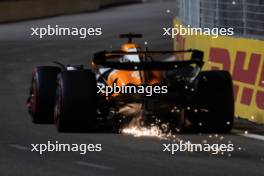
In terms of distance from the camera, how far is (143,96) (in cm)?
1488

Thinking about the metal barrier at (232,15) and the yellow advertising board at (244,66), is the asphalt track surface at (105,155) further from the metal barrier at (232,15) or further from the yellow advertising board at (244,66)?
the metal barrier at (232,15)

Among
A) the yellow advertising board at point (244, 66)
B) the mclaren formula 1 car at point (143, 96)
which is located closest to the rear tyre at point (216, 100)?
the mclaren formula 1 car at point (143, 96)

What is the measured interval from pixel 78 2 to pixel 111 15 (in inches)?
146

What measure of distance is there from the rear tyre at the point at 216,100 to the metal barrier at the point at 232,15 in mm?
1926

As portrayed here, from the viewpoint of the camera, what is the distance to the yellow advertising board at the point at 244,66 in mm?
16953

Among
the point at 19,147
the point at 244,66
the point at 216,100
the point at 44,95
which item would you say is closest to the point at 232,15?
the point at 244,66

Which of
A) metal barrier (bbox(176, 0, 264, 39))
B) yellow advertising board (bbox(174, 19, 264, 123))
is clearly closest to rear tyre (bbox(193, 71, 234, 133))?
yellow advertising board (bbox(174, 19, 264, 123))

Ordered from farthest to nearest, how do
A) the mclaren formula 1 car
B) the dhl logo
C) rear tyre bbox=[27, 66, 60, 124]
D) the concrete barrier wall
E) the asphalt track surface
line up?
the concrete barrier wall, the dhl logo, rear tyre bbox=[27, 66, 60, 124], the mclaren formula 1 car, the asphalt track surface

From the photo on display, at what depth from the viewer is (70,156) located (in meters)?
13.4

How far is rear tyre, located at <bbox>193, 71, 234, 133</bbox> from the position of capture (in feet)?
50.6

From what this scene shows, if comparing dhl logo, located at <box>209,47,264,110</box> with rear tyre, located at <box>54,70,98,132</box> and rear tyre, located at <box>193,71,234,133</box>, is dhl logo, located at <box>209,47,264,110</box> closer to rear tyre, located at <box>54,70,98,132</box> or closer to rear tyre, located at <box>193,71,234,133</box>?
rear tyre, located at <box>193,71,234,133</box>

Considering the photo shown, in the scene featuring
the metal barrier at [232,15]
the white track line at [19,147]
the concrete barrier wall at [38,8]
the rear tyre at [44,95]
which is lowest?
the concrete barrier wall at [38,8]

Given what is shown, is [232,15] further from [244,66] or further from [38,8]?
[38,8]

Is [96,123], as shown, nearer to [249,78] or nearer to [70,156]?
[70,156]
